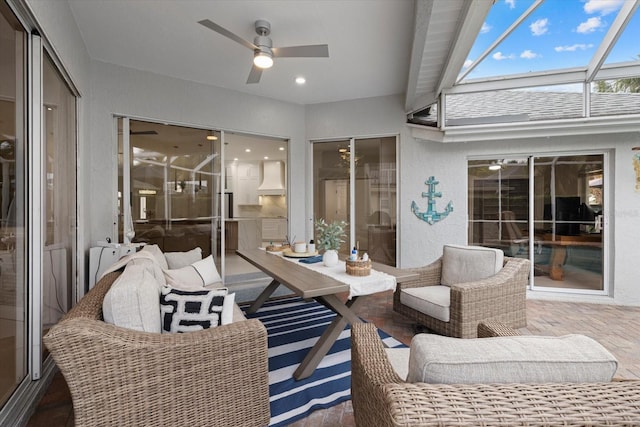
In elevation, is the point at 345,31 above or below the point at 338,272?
above

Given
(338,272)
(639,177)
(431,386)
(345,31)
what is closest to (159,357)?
(431,386)

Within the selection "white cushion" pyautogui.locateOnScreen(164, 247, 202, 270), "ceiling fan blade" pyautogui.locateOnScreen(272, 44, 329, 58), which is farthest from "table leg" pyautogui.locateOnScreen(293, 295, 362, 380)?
"ceiling fan blade" pyautogui.locateOnScreen(272, 44, 329, 58)

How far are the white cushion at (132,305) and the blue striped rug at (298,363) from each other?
947 millimetres

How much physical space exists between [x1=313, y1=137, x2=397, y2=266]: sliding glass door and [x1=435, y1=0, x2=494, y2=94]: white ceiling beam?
67.8 inches

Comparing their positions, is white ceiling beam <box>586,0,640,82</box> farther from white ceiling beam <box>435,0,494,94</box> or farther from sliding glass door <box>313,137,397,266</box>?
sliding glass door <box>313,137,397,266</box>

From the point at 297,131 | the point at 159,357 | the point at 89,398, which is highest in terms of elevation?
the point at 297,131

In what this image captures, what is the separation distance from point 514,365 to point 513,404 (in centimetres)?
13

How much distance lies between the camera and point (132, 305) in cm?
150

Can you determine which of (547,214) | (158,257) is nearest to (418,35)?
(158,257)

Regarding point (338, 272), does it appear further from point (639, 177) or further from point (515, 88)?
point (639, 177)

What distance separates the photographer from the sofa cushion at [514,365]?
2.85ft

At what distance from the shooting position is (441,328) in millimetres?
2740

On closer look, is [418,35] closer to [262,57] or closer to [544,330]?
[262,57]

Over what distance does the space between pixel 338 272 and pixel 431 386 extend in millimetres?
1783
